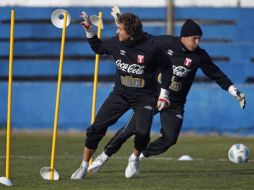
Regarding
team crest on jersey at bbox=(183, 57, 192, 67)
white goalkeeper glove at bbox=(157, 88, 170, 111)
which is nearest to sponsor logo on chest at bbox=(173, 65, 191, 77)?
team crest on jersey at bbox=(183, 57, 192, 67)

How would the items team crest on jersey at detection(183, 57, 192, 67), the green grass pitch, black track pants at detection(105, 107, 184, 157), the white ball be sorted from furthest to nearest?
the white ball < team crest on jersey at detection(183, 57, 192, 67) < black track pants at detection(105, 107, 184, 157) < the green grass pitch

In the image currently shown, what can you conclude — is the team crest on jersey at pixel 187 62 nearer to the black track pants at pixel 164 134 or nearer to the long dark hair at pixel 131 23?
the black track pants at pixel 164 134

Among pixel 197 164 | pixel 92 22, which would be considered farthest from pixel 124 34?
pixel 197 164

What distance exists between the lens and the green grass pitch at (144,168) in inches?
435

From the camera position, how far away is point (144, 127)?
11.8 meters

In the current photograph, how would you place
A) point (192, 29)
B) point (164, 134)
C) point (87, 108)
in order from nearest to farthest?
1. point (192, 29)
2. point (164, 134)
3. point (87, 108)

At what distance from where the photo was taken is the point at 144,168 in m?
13.6

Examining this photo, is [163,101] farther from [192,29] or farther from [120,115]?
[192,29]

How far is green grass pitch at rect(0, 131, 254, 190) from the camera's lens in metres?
11.0

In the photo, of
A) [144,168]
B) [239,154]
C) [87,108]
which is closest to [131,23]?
[144,168]

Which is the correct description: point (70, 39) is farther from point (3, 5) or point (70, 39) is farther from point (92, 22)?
point (92, 22)

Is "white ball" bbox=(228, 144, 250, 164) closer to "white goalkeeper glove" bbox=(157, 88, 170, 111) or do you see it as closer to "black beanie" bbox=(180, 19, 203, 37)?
"black beanie" bbox=(180, 19, 203, 37)

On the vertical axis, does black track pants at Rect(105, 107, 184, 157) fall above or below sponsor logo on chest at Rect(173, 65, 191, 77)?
below

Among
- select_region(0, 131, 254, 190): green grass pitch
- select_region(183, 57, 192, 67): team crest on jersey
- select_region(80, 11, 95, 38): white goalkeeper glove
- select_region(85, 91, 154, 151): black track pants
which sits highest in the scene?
select_region(80, 11, 95, 38): white goalkeeper glove
